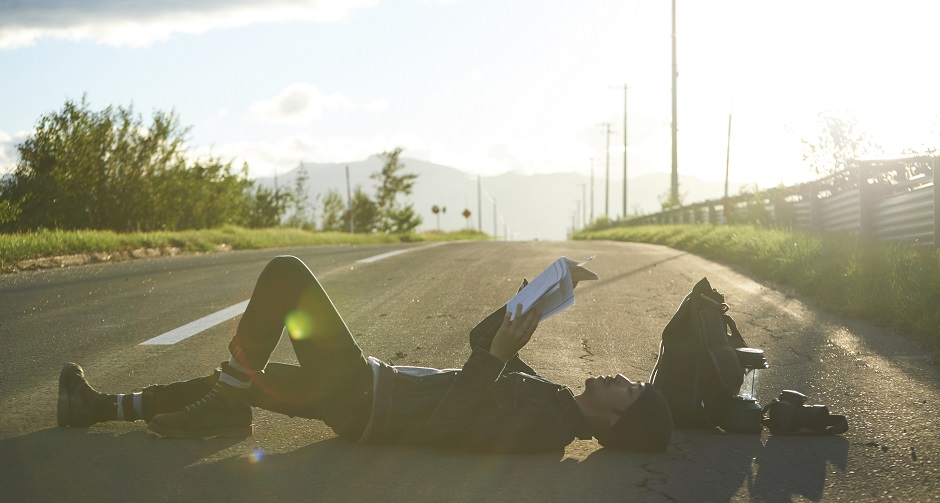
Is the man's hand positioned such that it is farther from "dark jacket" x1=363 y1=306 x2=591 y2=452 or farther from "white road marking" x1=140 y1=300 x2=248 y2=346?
"white road marking" x1=140 y1=300 x2=248 y2=346

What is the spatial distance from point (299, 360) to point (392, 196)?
65723 mm

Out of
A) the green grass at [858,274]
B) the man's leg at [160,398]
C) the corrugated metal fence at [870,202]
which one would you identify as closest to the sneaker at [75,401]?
the man's leg at [160,398]

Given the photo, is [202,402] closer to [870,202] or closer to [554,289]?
[554,289]

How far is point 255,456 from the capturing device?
3.78 m

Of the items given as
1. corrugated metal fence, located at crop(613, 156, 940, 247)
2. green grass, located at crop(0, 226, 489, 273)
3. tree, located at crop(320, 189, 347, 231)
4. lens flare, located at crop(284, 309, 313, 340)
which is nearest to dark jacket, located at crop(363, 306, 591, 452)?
lens flare, located at crop(284, 309, 313, 340)

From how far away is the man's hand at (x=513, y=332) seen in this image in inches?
142

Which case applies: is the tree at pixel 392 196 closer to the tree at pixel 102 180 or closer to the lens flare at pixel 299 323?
the tree at pixel 102 180

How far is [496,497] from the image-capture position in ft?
10.8

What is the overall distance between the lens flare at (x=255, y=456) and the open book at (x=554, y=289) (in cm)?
119

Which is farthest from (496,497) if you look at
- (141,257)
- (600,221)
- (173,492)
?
(600,221)

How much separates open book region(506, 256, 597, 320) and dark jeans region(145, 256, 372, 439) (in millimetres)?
855

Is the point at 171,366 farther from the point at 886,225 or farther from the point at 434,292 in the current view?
the point at 886,225

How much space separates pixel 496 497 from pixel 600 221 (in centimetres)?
6127

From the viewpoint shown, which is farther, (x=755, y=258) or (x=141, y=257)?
(x=141, y=257)
